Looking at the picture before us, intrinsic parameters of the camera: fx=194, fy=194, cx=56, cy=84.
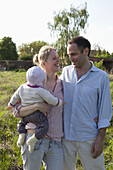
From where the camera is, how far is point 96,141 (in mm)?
2059

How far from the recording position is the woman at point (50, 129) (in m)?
1.92

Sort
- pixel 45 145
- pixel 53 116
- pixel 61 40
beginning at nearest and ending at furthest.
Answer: pixel 45 145, pixel 53 116, pixel 61 40

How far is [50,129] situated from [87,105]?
0.48 meters

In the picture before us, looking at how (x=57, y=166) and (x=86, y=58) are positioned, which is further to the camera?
(x=86, y=58)

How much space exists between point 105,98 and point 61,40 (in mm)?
14482

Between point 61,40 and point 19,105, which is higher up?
point 61,40

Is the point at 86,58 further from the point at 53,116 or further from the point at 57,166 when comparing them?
the point at 57,166

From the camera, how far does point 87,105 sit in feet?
6.95

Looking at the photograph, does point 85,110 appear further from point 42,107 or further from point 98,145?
point 42,107

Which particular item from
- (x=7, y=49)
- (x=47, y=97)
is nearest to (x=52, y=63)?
(x=47, y=97)

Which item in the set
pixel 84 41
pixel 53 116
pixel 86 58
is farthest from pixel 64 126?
pixel 84 41

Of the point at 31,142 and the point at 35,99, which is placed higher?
the point at 35,99

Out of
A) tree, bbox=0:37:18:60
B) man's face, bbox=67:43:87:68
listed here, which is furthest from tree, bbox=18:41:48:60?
man's face, bbox=67:43:87:68

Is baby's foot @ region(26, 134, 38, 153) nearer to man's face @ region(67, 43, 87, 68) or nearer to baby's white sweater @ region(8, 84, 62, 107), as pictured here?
baby's white sweater @ region(8, 84, 62, 107)
